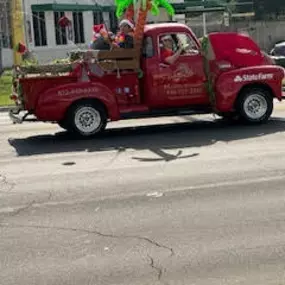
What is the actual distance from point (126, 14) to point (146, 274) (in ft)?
31.6

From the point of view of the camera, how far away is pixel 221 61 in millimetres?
13180

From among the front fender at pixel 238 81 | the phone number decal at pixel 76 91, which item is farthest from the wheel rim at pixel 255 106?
the phone number decal at pixel 76 91

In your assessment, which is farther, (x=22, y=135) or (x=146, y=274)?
(x=22, y=135)

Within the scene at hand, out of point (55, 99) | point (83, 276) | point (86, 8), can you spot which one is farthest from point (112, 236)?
point (86, 8)

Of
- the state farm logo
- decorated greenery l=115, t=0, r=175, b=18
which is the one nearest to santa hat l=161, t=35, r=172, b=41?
decorated greenery l=115, t=0, r=175, b=18

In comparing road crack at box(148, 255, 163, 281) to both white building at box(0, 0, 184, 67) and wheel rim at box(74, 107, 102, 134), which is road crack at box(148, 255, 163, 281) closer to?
wheel rim at box(74, 107, 102, 134)

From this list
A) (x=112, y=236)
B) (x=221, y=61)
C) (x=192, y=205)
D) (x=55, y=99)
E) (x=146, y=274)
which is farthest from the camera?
(x=221, y=61)

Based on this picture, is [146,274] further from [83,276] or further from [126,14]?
[126,14]

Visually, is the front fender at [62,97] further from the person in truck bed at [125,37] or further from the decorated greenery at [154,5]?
the decorated greenery at [154,5]

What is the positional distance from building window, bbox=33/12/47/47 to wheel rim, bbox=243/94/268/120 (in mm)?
32234

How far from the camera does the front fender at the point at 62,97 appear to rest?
12.2 m

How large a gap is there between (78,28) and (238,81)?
113ft

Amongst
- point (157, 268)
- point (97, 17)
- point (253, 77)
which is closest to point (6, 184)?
point (157, 268)

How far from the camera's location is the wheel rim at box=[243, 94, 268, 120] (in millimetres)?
13297
